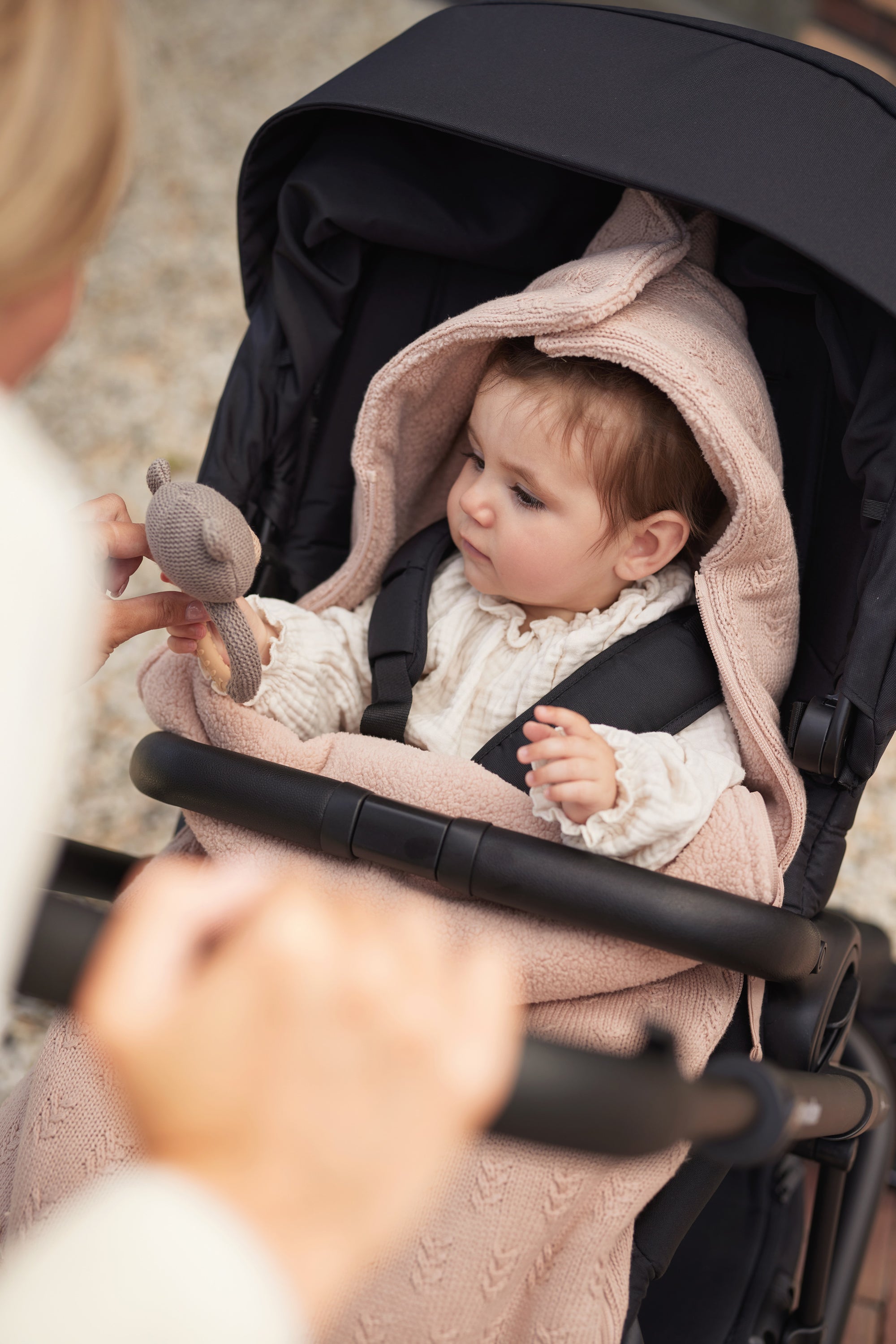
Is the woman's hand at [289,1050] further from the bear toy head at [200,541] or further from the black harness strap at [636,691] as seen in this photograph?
the black harness strap at [636,691]

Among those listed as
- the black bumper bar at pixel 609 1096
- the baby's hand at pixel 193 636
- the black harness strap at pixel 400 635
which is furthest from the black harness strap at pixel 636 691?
the black bumper bar at pixel 609 1096

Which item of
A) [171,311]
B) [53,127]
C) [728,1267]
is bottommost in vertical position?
[728,1267]

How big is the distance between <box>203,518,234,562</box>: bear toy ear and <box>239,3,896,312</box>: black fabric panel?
0.44m

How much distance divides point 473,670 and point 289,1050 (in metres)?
0.67

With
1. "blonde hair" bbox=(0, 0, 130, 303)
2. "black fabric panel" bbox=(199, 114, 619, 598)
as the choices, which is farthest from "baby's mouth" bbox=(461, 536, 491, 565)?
"blonde hair" bbox=(0, 0, 130, 303)

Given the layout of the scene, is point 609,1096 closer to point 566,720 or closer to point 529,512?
point 566,720

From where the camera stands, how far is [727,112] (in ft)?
2.89

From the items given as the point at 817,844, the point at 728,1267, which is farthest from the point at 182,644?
the point at 728,1267

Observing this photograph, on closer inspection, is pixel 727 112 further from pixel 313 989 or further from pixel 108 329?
pixel 108 329

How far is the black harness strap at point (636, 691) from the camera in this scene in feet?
3.21

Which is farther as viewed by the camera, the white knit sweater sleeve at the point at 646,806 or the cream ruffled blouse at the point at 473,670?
the cream ruffled blouse at the point at 473,670

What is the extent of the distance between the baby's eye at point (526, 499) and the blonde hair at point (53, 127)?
59 cm

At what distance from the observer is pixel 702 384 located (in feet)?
3.12

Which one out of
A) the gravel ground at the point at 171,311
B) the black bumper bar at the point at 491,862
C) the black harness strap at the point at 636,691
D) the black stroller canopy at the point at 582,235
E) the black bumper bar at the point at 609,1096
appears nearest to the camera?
the black bumper bar at the point at 609,1096
